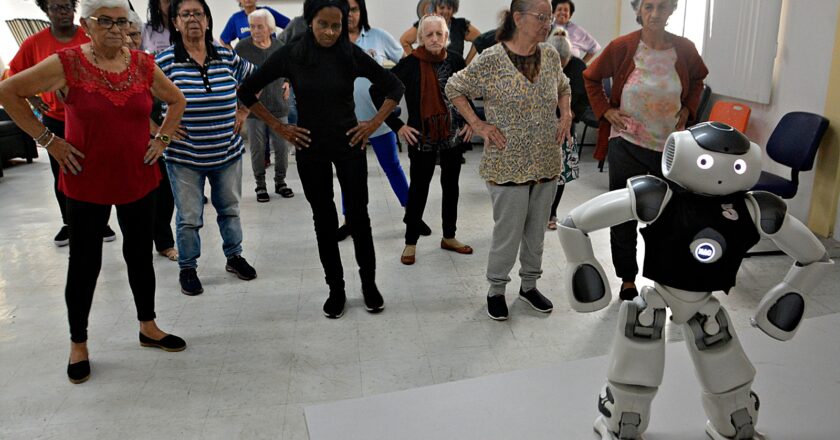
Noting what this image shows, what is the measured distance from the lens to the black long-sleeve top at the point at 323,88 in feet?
8.71

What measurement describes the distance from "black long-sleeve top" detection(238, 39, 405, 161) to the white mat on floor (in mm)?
1057

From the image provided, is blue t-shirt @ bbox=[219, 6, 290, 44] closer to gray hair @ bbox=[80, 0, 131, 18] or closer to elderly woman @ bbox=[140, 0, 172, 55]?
elderly woman @ bbox=[140, 0, 172, 55]

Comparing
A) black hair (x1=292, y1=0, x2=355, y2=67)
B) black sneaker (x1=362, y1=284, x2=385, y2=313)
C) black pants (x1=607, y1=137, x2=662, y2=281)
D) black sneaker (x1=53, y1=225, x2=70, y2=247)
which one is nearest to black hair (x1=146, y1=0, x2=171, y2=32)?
black sneaker (x1=53, y1=225, x2=70, y2=247)

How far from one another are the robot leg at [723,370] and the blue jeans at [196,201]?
87.4 inches

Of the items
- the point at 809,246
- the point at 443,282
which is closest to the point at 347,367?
the point at 443,282

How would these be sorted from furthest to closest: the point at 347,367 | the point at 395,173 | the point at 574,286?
1. the point at 395,173
2. the point at 347,367
3. the point at 574,286

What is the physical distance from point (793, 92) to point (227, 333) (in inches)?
138

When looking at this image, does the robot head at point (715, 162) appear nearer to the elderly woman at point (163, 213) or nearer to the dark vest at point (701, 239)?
the dark vest at point (701, 239)

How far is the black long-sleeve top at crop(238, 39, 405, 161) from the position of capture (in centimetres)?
266

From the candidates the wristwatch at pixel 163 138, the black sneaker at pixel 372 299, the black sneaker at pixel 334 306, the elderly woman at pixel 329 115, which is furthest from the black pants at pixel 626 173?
the wristwatch at pixel 163 138

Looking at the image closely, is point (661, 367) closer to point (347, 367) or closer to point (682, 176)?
point (682, 176)

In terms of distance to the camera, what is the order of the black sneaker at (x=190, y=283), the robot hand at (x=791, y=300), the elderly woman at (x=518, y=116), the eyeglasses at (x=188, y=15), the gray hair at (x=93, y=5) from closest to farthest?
1. the robot hand at (x=791, y=300)
2. the gray hair at (x=93, y=5)
3. the elderly woman at (x=518, y=116)
4. the eyeglasses at (x=188, y=15)
5. the black sneaker at (x=190, y=283)

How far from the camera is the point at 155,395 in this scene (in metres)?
2.38

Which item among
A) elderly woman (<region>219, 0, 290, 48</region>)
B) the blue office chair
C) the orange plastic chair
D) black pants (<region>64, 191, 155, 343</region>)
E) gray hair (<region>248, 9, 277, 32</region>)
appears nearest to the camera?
black pants (<region>64, 191, 155, 343</region>)
